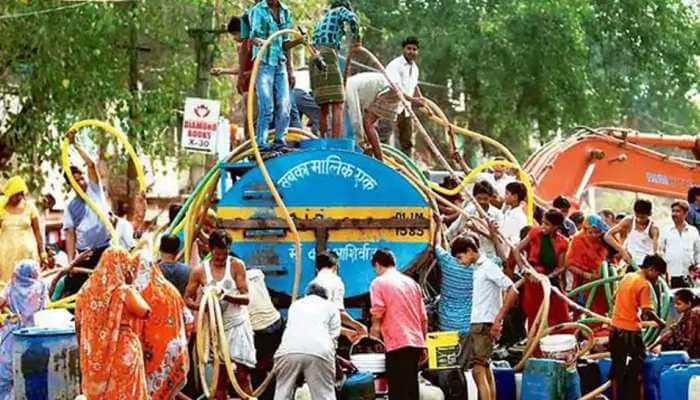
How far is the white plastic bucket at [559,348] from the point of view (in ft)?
48.2

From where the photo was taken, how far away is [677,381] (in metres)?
14.3

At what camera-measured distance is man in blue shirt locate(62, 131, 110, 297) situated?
1606 cm

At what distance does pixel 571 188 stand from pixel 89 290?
10.9 m

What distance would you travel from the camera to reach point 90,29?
25.4 meters

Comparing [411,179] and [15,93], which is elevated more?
[15,93]

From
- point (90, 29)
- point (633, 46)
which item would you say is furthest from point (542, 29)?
point (90, 29)

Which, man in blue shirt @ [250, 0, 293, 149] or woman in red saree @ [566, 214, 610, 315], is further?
woman in red saree @ [566, 214, 610, 315]

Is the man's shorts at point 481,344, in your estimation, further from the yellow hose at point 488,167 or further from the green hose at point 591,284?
the yellow hose at point 488,167

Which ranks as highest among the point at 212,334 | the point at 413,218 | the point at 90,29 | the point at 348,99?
the point at 90,29

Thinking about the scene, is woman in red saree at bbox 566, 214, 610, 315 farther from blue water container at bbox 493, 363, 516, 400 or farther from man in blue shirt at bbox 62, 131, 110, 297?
man in blue shirt at bbox 62, 131, 110, 297

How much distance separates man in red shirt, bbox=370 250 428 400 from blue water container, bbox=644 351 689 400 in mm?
2340

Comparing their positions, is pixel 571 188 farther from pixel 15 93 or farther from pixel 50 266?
pixel 15 93

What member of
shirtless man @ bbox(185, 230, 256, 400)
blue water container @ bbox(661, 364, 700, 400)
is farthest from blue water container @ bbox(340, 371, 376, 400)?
blue water container @ bbox(661, 364, 700, 400)

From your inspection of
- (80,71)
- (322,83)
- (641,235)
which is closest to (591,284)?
(641,235)
